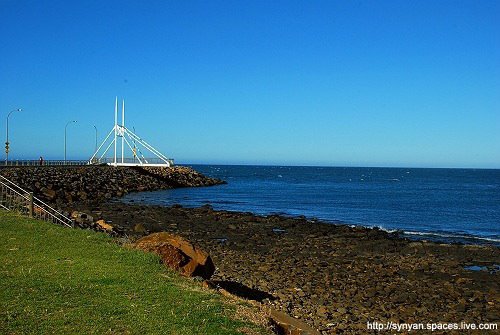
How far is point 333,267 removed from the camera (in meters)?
22.2

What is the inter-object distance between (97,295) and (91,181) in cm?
5821

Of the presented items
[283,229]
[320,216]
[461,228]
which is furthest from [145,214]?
[461,228]

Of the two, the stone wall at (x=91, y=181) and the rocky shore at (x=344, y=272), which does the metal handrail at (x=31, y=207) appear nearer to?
the rocky shore at (x=344, y=272)

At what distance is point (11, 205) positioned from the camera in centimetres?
2517

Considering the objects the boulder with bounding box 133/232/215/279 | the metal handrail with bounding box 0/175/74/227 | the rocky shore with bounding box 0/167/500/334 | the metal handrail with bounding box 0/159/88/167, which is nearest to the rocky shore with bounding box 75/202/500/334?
the rocky shore with bounding box 0/167/500/334

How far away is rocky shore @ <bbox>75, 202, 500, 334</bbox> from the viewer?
50.6 feet

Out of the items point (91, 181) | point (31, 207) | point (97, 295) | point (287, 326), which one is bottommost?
point (287, 326)

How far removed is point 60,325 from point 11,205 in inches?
727

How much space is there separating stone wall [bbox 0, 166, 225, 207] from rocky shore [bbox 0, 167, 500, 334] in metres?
7.85

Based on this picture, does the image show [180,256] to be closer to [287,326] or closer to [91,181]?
[287,326]

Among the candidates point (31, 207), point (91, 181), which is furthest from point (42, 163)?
point (31, 207)

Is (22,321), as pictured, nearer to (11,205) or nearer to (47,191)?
(11,205)

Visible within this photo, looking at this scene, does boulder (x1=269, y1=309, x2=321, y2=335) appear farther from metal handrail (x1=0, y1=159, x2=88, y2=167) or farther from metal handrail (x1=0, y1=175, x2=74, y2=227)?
metal handrail (x1=0, y1=159, x2=88, y2=167)

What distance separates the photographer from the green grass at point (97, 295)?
30.1 feet
